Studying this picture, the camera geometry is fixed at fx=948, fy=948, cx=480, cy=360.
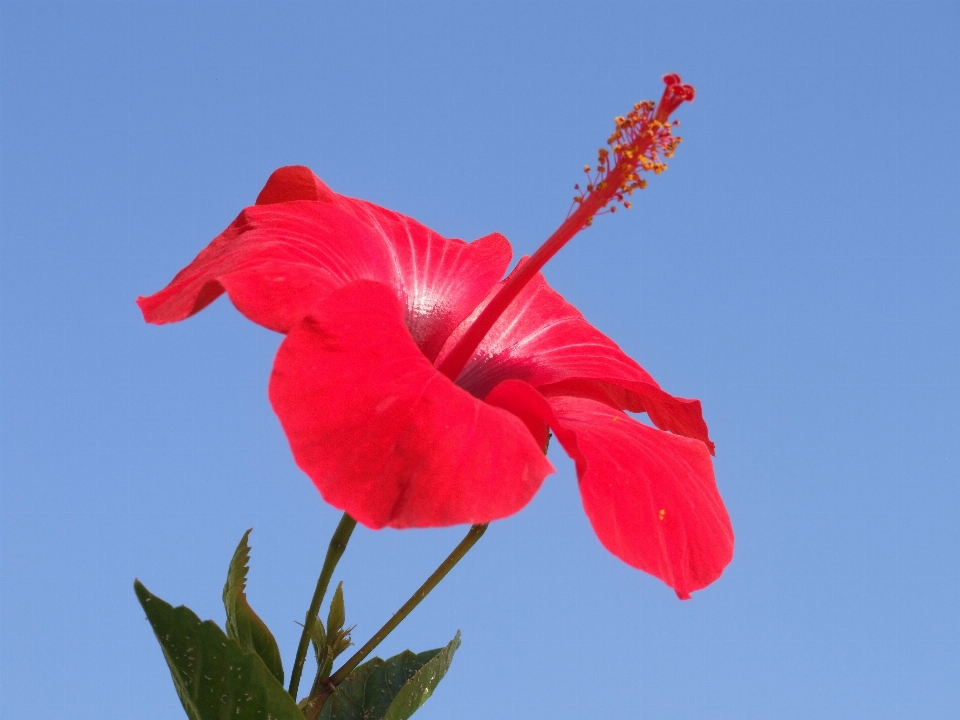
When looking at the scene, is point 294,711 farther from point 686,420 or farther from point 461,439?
point 686,420

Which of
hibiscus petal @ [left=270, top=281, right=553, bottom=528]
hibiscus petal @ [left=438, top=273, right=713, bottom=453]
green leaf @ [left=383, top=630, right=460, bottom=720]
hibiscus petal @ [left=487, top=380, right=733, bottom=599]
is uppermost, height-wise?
hibiscus petal @ [left=438, top=273, right=713, bottom=453]

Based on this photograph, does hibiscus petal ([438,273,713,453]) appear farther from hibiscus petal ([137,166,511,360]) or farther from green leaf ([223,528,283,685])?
green leaf ([223,528,283,685])

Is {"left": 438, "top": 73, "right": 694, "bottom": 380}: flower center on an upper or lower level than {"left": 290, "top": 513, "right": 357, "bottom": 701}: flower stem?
upper

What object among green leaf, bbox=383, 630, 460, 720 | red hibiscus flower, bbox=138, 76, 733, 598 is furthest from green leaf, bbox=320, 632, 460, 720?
red hibiscus flower, bbox=138, 76, 733, 598

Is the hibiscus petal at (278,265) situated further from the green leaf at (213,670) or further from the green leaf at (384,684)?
the green leaf at (384,684)

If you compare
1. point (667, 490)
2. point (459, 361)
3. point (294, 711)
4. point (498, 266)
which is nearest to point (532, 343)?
point (498, 266)

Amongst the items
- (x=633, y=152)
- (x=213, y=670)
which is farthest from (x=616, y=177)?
(x=213, y=670)

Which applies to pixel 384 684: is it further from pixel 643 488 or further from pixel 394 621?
pixel 643 488
